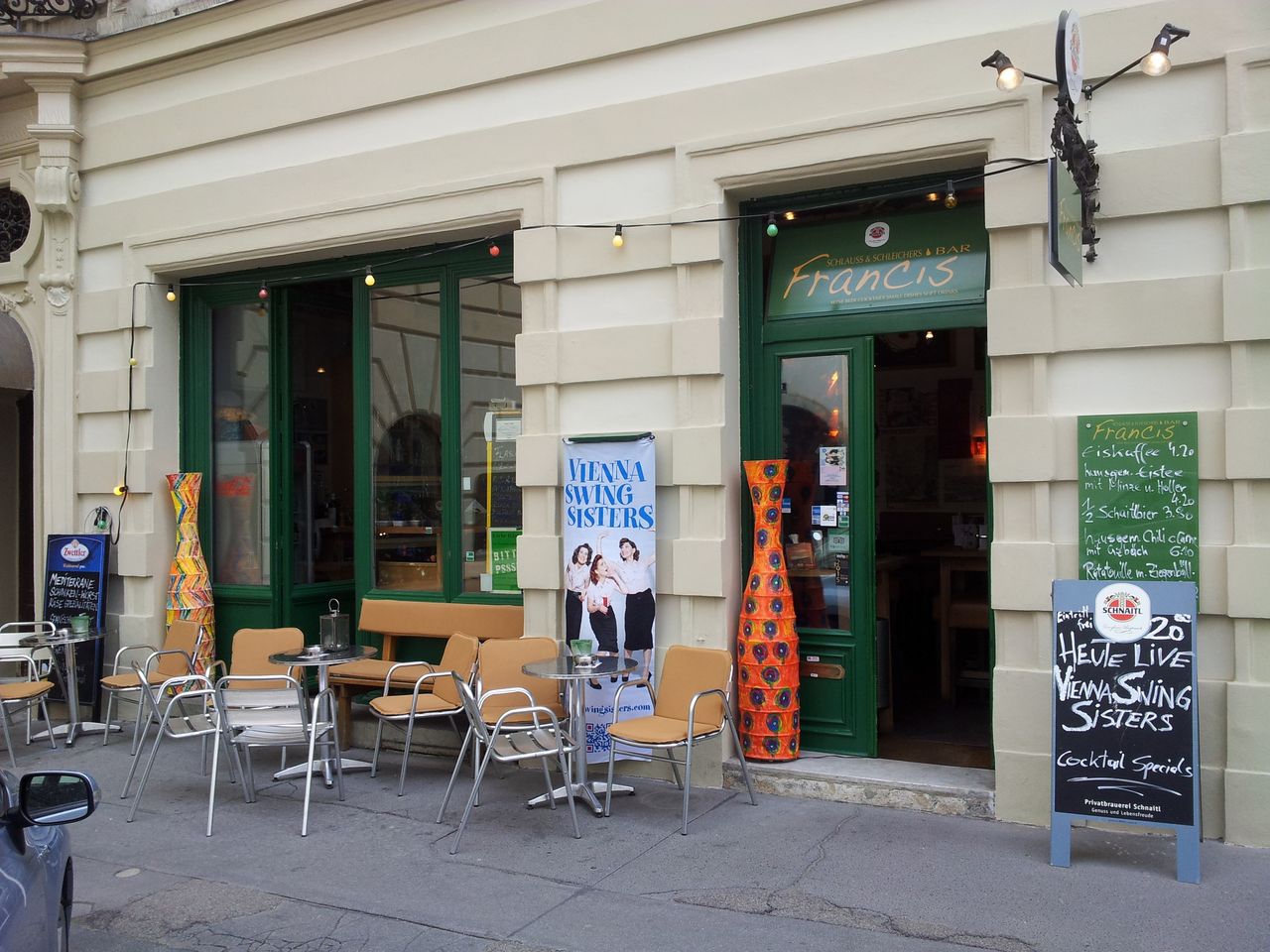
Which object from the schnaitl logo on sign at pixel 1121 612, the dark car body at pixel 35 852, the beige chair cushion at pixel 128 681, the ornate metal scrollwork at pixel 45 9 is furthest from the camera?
the ornate metal scrollwork at pixel 45 9

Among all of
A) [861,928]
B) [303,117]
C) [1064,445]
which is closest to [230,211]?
[303,117]

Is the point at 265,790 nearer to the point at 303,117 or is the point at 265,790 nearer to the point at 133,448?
the point at 133,448

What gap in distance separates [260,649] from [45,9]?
596cm

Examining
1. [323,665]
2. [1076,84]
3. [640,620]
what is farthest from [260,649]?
[1076,84]

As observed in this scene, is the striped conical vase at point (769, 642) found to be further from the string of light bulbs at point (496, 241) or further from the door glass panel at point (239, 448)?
the door glass panel at point (239, 448)

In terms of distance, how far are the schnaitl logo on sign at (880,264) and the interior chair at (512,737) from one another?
2.76 meters

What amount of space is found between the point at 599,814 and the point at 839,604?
196cm

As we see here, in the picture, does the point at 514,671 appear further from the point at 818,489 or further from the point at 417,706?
the point at 818,489

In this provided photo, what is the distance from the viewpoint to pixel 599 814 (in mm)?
6238

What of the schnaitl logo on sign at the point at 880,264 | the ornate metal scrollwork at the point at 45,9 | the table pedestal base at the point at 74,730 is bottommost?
the table pedestal base at the point at 74,730

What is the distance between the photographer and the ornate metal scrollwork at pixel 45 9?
9.34 metres

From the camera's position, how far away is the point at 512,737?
252 inches

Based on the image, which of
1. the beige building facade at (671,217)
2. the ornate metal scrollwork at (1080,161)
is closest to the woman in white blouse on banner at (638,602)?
the beige building facade at (671,217)

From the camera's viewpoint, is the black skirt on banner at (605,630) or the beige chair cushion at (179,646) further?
the beige chair cushion at (179,646)
